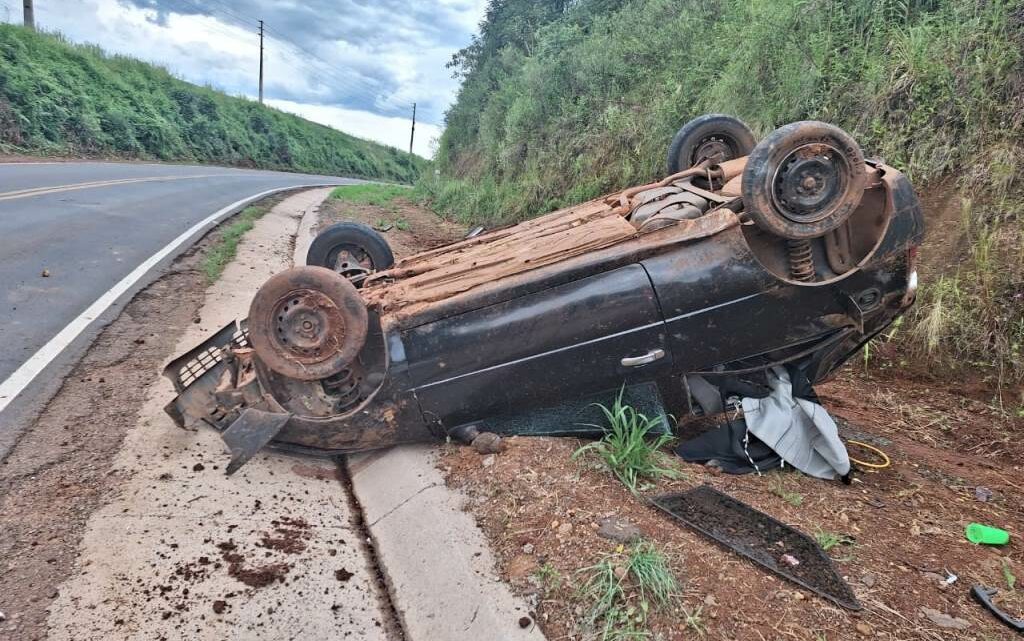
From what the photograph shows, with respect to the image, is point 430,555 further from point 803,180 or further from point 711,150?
point 711,150

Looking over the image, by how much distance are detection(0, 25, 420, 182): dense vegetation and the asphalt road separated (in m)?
6.18

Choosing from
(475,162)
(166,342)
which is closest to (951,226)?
(166,342)

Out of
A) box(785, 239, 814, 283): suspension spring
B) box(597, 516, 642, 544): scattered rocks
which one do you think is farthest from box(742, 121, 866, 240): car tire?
box(597, 516, 642, 544): scattered rocks

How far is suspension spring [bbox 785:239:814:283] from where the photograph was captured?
3531 millimetres

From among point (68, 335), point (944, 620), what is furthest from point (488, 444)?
point (68, 335)

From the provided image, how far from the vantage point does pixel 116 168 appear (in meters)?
18.3

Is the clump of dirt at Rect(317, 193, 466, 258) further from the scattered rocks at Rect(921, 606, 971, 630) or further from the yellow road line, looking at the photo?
the scattered rocks at Rect(921, 606, 971, 630)

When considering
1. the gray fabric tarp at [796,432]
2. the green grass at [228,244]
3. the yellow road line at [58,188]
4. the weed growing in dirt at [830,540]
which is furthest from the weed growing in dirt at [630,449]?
the yellow road line at [58,188]

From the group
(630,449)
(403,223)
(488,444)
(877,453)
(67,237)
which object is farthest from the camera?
(403,223)

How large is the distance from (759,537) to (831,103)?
18.0 feet

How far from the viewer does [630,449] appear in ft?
10.8

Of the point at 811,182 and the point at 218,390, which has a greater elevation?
the point at 811,182

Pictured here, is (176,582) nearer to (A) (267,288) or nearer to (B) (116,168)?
(A) (267,288)

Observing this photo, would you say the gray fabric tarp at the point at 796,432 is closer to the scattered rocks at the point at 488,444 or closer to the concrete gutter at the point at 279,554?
the scattered rocks at the point at 488,444
